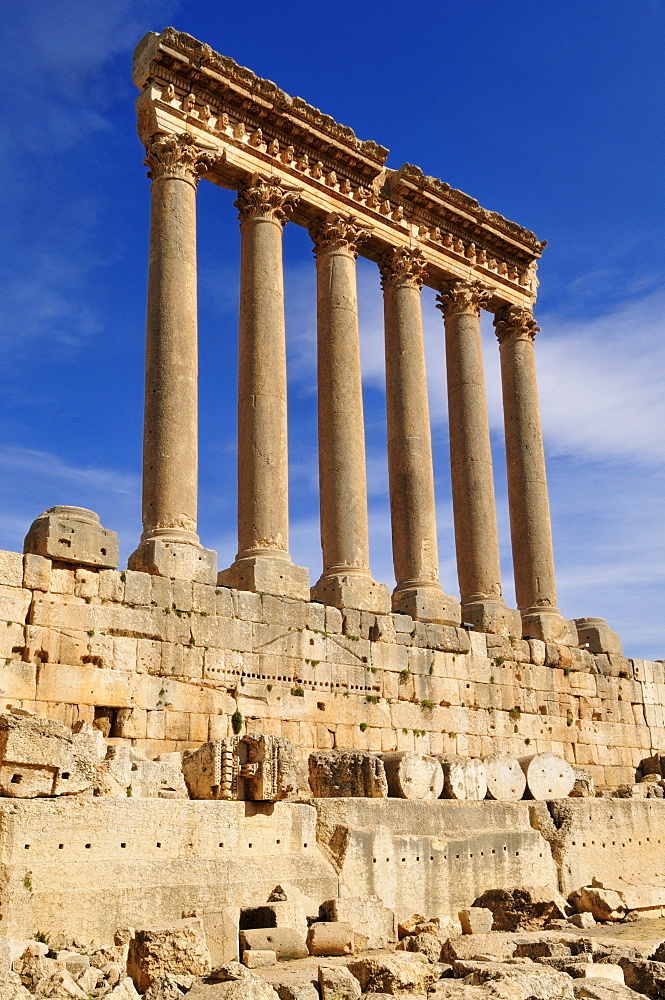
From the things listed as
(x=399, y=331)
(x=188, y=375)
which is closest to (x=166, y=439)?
(x=188, y=375)

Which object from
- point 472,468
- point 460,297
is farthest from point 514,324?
Answer: point 472,468

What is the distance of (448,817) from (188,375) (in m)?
8.61

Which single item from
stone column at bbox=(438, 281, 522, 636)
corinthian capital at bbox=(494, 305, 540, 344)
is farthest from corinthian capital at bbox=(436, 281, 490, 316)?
corinthian capital at bbox=(494, 305, 540, 344)

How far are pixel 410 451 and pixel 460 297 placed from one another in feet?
16.3

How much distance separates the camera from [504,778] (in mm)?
15906

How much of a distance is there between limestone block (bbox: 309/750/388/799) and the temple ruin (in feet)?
0.09

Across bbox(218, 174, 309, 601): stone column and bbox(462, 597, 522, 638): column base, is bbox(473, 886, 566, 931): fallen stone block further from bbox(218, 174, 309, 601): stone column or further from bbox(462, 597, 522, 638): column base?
bbox(462, 597, 522, 638): column base

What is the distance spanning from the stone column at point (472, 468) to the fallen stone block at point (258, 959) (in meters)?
12.7

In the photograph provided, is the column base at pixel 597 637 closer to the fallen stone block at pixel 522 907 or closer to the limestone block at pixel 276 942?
the fallen stone block at pixel 522 907

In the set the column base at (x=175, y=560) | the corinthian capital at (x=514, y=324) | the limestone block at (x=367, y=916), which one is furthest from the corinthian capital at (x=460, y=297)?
the limestone block at (x=367, y=916)

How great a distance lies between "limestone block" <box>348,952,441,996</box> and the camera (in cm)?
864

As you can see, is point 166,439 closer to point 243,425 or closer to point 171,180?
point 243,425

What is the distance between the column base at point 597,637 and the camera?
2434 centimetres

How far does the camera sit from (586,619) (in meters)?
24.9
